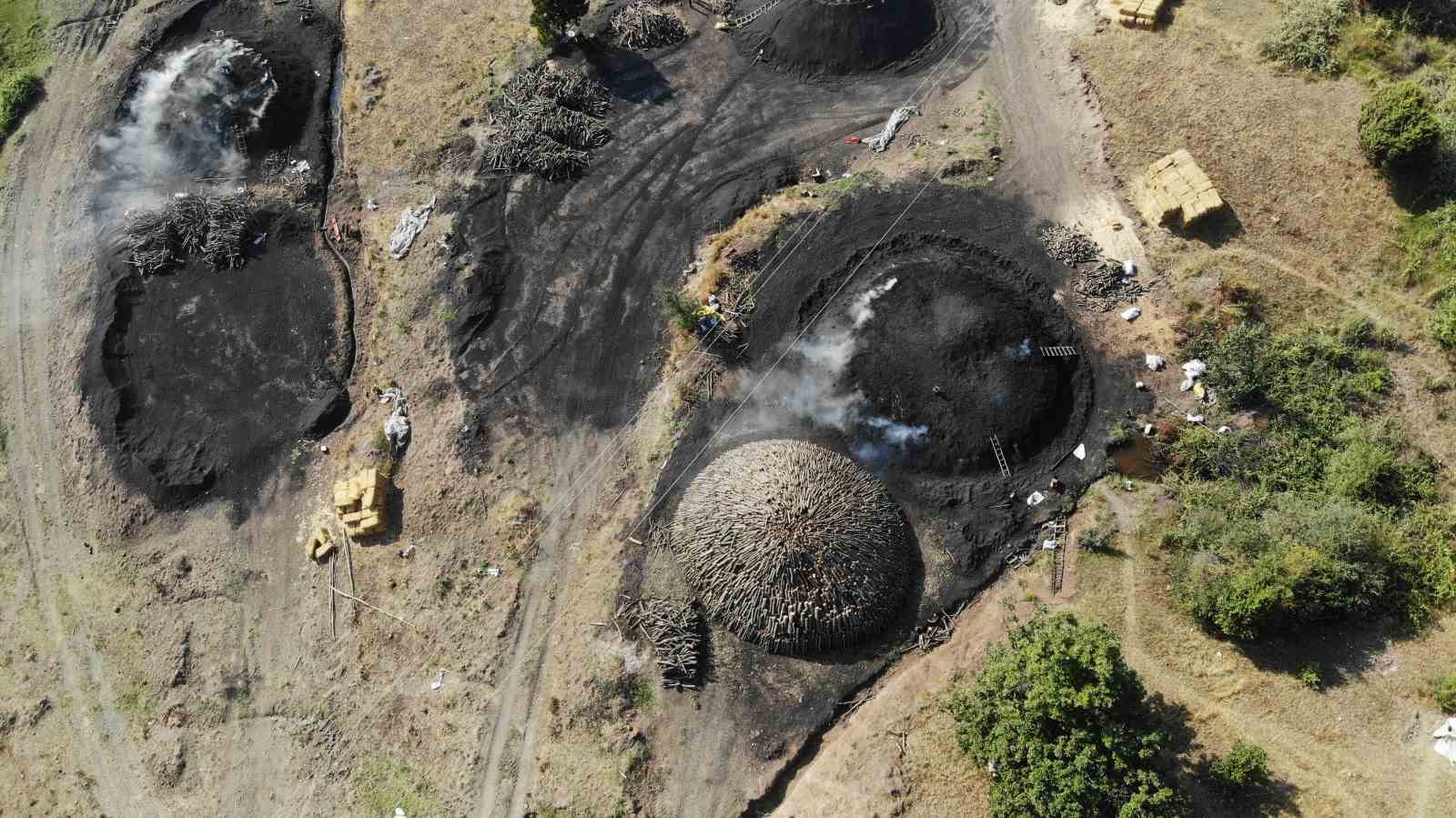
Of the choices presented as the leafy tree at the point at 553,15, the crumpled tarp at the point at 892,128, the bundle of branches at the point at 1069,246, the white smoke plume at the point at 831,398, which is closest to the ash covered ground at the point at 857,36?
the crumpled tarp at the point at 892,128

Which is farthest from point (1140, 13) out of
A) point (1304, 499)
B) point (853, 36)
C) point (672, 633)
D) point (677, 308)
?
point (672, 633)

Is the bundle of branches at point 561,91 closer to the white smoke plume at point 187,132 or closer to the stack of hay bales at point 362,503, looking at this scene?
the white smoke plume at point 187,132

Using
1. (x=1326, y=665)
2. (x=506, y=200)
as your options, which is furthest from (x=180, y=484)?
(x=1326, y=665)

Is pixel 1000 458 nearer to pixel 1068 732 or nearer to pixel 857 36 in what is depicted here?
pixel 1068 732

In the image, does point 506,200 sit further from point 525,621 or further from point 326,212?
point 525,621

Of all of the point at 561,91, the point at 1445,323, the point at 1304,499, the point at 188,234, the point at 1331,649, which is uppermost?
the point at 561,91

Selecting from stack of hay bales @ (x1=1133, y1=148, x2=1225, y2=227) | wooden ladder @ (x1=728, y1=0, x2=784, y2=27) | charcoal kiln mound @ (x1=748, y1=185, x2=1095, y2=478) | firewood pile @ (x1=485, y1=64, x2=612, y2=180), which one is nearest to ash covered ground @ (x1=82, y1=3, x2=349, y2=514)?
firewood pile @ (x1=485, y1=64, x2=612, y2=180)

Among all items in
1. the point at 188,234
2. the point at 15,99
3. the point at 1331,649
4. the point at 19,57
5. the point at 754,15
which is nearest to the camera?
the point at 1331,649
